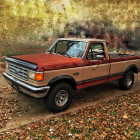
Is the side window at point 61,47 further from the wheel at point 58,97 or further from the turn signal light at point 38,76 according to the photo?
the turn signal light at point 38,76

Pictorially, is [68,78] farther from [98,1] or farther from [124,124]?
[98,1]

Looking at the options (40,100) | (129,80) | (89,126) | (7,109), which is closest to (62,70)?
(89,126)

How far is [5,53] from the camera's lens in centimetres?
1458

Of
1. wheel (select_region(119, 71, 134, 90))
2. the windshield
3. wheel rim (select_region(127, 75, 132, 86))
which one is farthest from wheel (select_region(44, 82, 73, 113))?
wheel rim (select_region(127, 75, 132, 86))

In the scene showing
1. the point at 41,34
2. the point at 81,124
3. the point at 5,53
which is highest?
the point at 41,34

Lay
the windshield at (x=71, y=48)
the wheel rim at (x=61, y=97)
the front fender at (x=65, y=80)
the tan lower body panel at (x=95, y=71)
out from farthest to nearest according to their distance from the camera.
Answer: the windshield at (x=71, y=48)
the tan lower body panel at (x=95, y=71)
the wheel rim at (x=61, y=97)
the front fender at (x=65, y=80)

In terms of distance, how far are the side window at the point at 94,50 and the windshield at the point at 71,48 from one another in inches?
9.5

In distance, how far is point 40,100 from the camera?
5.69 m

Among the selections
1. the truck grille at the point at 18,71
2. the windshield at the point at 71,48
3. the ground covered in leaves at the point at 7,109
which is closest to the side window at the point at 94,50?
the windshield at the point at 71,48

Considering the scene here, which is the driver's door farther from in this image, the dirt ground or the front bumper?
the front bumper

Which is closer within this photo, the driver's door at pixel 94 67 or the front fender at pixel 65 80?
the front fender at pixel 65 80

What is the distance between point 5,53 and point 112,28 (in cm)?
1291

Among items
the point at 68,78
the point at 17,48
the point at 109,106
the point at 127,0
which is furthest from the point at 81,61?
the point at 127,0

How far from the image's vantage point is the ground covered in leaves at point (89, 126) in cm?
365
